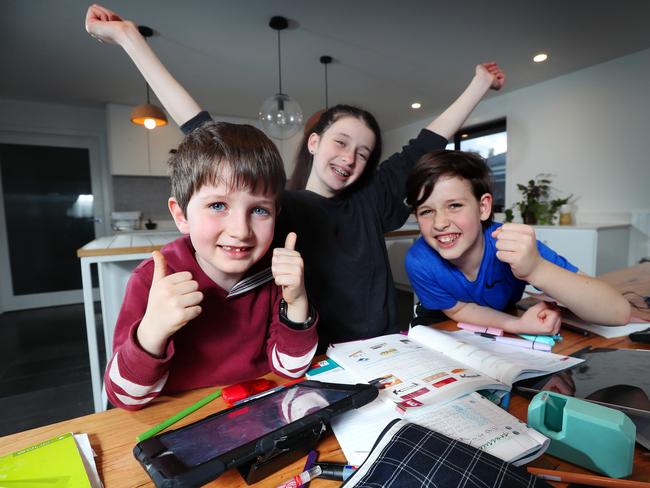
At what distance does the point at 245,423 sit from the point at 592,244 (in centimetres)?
328

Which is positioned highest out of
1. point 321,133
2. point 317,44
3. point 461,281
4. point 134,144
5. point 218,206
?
point 317,44

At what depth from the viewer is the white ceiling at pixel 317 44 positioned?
85.3 inches

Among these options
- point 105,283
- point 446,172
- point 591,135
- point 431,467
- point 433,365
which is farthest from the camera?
point 591,135

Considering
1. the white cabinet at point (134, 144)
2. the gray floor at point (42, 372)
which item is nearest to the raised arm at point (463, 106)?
the gray floor at point (42, 372)

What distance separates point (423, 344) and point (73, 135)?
16.3 ft

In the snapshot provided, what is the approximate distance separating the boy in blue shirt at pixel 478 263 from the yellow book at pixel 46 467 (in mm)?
738

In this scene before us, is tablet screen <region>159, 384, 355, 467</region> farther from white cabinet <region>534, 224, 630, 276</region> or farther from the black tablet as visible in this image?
white cabinet <region>534, 224, 630, 276</region>

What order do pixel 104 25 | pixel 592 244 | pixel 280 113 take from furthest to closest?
1. pixel 592 244
2. pixel 280 113
3. pixel 104 25

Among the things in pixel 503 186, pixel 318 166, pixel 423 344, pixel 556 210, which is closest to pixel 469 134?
pixel 503 186

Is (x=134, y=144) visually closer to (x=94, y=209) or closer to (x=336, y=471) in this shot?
(x=94, y=209)

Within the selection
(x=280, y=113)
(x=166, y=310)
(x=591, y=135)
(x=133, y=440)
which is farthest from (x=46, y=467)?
(x=591, y=135)

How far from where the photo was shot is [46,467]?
374mm

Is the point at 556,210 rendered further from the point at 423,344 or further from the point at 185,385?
the point at 185,385

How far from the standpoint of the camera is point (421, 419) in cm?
44
